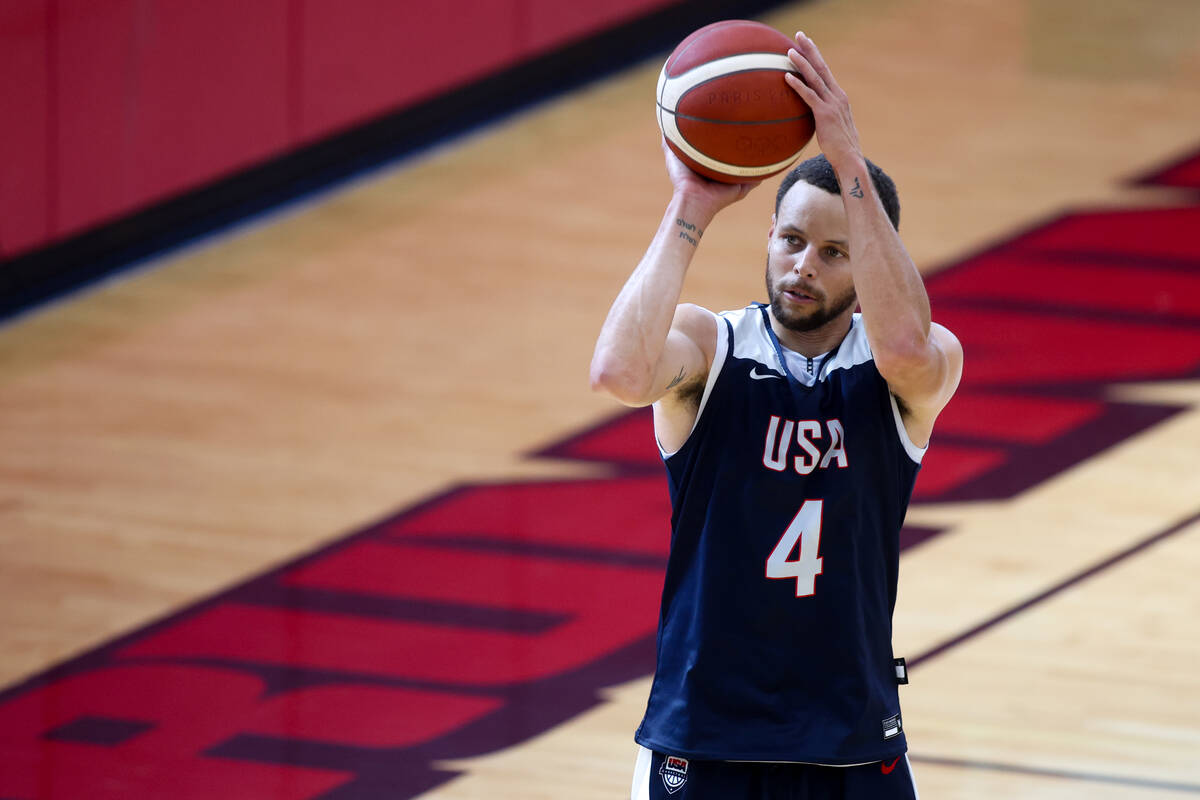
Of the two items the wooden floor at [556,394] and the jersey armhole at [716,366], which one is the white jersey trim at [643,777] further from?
the wooden floor at [556,394]

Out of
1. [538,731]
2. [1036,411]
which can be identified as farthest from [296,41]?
[538,731]

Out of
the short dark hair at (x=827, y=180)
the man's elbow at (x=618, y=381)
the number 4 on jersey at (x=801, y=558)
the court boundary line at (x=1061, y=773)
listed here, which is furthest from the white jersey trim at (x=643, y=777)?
the court boundary line at (x=1061, y=773)

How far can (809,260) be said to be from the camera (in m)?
3.21

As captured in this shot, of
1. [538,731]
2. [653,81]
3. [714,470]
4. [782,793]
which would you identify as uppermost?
[653,81]

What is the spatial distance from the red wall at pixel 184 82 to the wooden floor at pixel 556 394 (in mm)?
394

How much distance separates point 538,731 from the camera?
5355 millimetres

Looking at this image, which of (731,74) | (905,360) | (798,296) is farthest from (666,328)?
(731,74)

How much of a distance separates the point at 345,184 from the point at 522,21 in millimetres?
1477

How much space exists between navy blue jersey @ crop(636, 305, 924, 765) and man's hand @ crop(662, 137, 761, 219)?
29 centimetres

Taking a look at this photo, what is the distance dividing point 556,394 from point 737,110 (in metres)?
4.61

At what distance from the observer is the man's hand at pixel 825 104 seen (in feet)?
10.2

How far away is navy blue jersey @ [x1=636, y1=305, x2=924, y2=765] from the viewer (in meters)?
3.11

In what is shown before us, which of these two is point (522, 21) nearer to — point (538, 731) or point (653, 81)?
point (653, 81)

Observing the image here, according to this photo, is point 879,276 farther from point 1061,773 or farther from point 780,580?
point 1061,773
